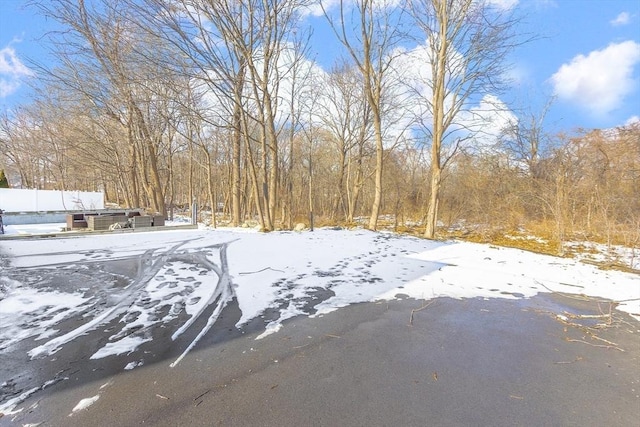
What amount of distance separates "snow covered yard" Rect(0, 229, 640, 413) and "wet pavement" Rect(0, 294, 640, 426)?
14 centimetres

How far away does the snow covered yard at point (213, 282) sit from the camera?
9.80ft

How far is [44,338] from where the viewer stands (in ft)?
8.89

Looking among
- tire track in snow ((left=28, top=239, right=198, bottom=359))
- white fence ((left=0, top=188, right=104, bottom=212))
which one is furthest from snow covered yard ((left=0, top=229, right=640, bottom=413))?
white fence ((left=0, top=188, right=104, bottom=212))

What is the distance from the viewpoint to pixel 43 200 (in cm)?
1747

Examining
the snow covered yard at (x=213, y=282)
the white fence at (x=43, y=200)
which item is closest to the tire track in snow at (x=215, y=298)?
the snow covered yard at (x=213, y=282)

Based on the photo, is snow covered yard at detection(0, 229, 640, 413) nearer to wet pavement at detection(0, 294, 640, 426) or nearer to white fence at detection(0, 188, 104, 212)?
wet pavement at detection(0, 294, 640, 426)

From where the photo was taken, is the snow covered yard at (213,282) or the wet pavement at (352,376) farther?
the snow covered yard at (213,282)

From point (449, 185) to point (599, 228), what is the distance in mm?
7909

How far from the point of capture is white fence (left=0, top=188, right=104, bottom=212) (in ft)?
54.3

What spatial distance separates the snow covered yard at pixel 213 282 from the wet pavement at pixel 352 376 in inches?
5.3

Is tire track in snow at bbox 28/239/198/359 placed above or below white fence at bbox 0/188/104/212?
below

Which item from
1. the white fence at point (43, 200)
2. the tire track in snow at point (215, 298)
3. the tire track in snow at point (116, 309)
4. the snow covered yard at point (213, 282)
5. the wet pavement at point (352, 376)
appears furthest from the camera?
the white fence at point (43, 200)

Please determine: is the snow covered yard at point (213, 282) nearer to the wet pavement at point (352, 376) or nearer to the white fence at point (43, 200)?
the wet pavement at point (352, 376)

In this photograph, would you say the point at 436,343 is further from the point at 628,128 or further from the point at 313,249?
the point at 628,128
